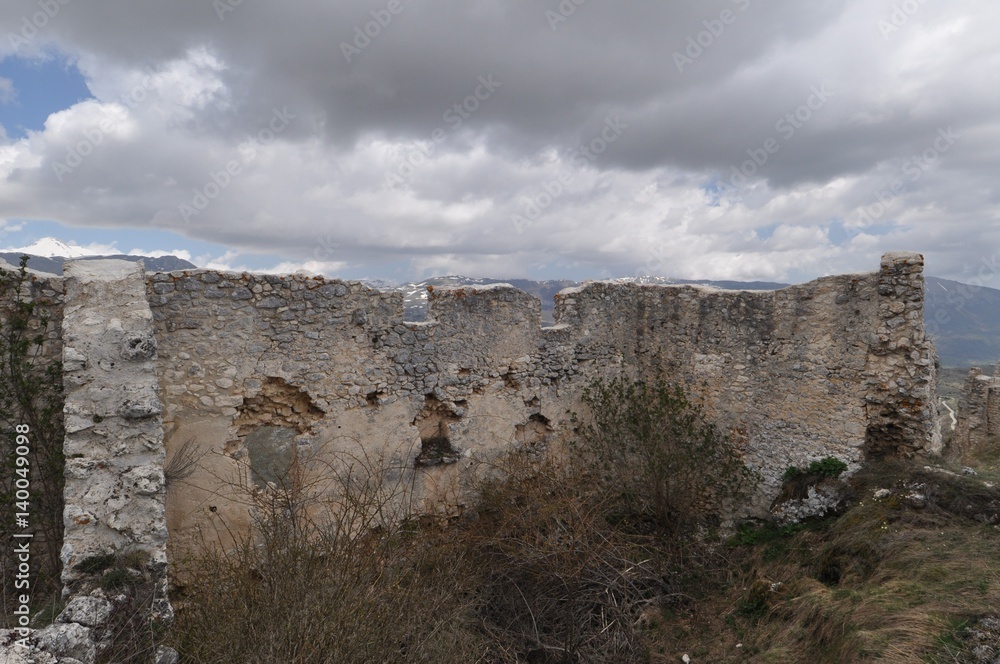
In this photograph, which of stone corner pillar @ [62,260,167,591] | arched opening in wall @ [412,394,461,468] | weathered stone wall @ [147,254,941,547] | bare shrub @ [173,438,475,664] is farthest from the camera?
arched opening in wall @ [412,394,461,468]

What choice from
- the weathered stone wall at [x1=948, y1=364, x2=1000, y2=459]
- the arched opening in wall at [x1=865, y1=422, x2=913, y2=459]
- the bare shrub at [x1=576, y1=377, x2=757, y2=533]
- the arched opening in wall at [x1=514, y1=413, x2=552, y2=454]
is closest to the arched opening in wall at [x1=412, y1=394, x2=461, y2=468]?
the arched opening in wall at [x1=514, y1=413, x2=552, y2=454]

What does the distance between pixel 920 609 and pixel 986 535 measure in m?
1.60

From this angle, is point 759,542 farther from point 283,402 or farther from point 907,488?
point 283,402

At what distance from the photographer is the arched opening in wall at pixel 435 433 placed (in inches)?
273

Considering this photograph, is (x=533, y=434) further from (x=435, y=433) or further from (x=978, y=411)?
(x=978, y=411)

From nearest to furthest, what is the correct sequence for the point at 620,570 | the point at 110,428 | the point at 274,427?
the point at 110,428
the point at 274,427
the point at 620,570

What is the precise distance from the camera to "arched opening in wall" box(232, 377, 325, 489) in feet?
19.1

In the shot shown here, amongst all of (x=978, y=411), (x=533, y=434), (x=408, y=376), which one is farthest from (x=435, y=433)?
(x=978, y=411)

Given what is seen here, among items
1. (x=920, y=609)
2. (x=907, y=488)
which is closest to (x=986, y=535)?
(x=907, y=488)

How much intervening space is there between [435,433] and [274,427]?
2008 millimetres

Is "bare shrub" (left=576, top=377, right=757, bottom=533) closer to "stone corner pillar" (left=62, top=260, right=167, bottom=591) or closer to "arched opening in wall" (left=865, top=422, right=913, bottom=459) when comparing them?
"arched opening in wall" (left=865, top=422, right=913, bottom=459)

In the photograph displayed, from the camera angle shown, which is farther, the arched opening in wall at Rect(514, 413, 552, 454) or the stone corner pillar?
the arched opening in wall at Rect(514, 413, 552, 454)

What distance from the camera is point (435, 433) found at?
23.4 feet

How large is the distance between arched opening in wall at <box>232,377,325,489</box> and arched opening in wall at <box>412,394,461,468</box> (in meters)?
1.38
